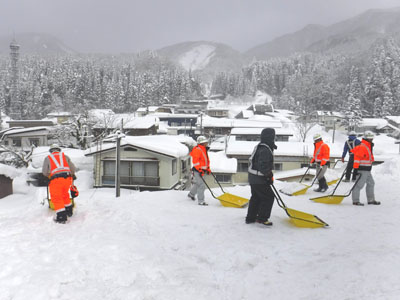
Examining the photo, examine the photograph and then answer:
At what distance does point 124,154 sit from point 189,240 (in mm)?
16280

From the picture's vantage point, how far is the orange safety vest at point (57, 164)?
5625mm

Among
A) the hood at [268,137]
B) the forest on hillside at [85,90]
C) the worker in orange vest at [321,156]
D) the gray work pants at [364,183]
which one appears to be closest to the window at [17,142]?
the worker in orange vest at [321,156]

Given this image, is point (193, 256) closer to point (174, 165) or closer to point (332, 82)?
point (174, 165)

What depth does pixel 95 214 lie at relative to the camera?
19.8 ft

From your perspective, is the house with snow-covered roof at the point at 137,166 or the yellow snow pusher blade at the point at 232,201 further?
the house with snow-covered roof at the point at 137,166

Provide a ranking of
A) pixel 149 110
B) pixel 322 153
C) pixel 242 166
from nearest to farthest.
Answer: pixel 322 153 < pixel 242 166 < pixel 149 110

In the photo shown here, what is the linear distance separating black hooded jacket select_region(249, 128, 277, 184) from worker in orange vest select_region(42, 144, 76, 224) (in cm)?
379

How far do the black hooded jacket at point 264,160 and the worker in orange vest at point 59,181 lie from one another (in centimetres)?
379

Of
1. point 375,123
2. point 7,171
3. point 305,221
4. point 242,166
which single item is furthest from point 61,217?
point 375,123

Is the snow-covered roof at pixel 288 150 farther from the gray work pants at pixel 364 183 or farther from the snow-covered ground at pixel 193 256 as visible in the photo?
the snow-covered ground at pixel 193 256

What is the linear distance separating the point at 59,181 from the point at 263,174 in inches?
160

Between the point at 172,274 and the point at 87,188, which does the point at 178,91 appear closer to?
the point at 87,188

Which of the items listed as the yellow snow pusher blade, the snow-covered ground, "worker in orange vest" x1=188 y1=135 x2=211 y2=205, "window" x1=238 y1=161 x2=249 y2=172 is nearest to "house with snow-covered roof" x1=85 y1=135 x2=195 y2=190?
"window" x1=238 y1=161 x2=249 y2=172

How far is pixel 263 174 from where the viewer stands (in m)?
5.19
